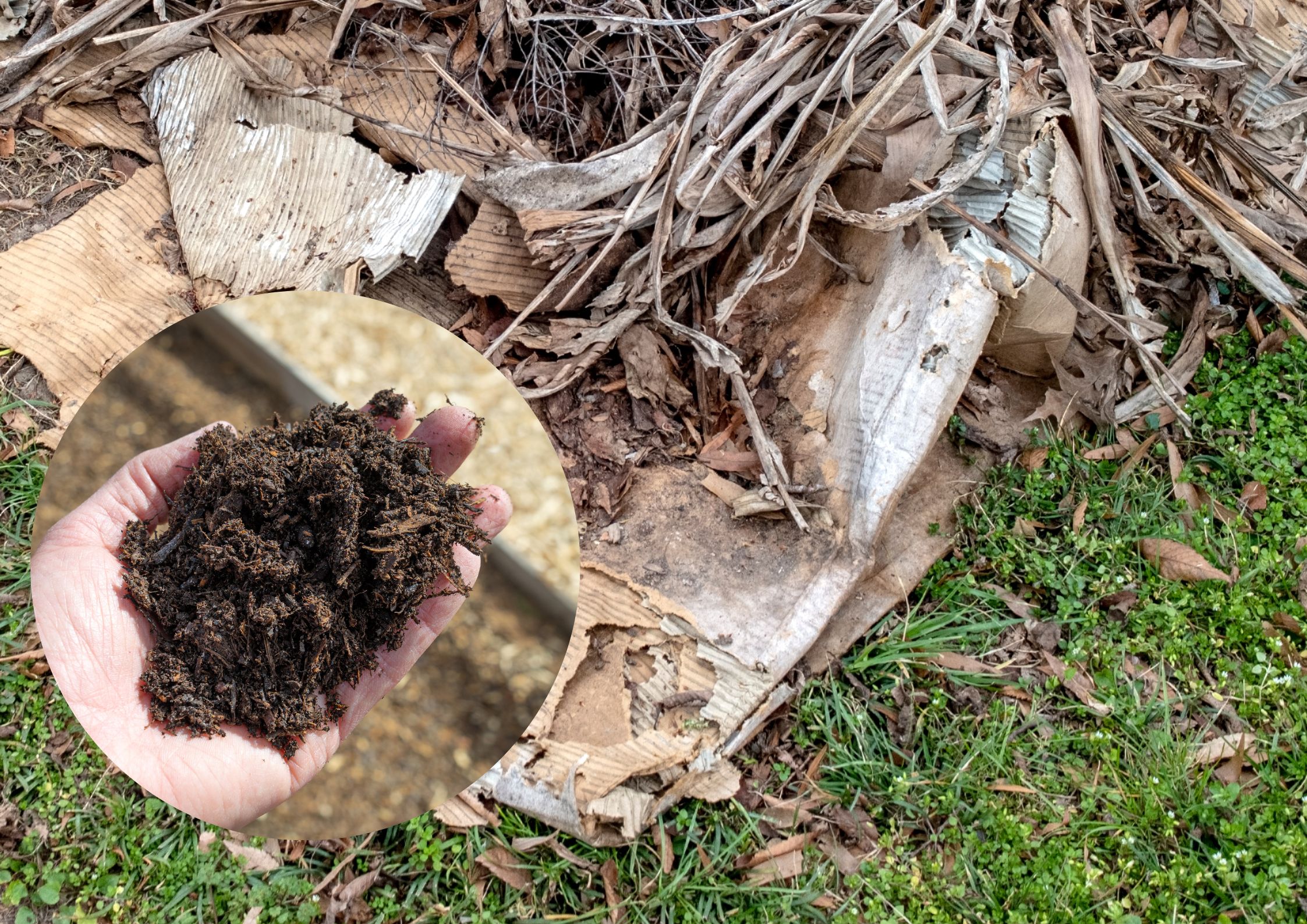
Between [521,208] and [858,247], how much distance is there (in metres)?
1.15

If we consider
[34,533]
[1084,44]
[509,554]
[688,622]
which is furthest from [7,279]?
[1084,44]

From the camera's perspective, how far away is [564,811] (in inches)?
114

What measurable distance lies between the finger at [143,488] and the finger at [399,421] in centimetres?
38

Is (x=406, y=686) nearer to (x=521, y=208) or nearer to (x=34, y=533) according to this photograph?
(x=34, y=533)

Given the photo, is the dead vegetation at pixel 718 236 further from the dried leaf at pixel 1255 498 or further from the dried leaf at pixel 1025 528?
the dried leaf at pixel 1255 498

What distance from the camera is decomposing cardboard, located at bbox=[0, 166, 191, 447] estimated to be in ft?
10.6

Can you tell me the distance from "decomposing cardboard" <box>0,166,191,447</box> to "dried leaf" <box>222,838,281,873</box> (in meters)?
1.40

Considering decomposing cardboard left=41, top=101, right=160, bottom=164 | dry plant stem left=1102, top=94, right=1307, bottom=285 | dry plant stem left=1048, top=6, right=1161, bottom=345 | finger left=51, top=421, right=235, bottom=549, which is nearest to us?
finger left=51, top=421, right=235, bottom=549

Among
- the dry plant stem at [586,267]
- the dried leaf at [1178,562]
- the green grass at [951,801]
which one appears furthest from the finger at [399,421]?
the dried leaf at [1178,562]

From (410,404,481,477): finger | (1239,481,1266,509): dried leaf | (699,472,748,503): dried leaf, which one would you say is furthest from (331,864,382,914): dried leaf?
(1239,481,1266,509): dried leaf

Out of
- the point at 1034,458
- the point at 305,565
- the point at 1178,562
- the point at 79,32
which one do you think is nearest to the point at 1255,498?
the point at 1178,562

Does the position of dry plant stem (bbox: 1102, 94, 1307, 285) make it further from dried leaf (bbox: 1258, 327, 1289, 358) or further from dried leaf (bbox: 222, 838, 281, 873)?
dried leaf (bbox: 222, 838, 281, 873)

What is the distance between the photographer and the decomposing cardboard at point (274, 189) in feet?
10.7

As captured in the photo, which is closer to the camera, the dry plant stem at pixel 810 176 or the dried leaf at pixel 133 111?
the dry plant stem at pixel 810 176
